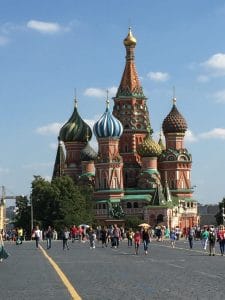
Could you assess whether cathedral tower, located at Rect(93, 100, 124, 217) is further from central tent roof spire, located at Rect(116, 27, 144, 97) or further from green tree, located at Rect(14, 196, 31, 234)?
green tree, located at Rect(14, 196, 31, 234)

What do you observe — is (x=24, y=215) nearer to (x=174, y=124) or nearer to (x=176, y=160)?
(x=176, y=160)

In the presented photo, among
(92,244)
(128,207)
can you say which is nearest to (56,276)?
(92,244)

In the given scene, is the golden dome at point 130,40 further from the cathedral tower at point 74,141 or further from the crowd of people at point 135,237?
the crowd of people at point 135,237

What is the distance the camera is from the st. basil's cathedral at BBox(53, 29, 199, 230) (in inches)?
4195

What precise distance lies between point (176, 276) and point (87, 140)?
322 feet

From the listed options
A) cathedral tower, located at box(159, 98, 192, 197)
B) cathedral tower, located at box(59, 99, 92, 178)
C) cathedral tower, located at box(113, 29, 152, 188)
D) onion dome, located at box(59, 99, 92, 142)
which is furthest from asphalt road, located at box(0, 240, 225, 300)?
onion dome, located at box(59, 99, 92, 142)

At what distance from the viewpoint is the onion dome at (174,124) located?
11319cm

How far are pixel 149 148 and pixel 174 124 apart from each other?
620 cm

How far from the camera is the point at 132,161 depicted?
113000 mm


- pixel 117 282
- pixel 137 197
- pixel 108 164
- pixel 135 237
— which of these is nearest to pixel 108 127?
pixel 108 164

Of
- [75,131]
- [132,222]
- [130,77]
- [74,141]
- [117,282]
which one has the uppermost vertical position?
[130,77]

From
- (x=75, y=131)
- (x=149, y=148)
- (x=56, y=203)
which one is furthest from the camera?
(x=75, y=131)

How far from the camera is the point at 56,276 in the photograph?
20516 millimetres

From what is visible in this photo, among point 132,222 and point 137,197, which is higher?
point 137,197
